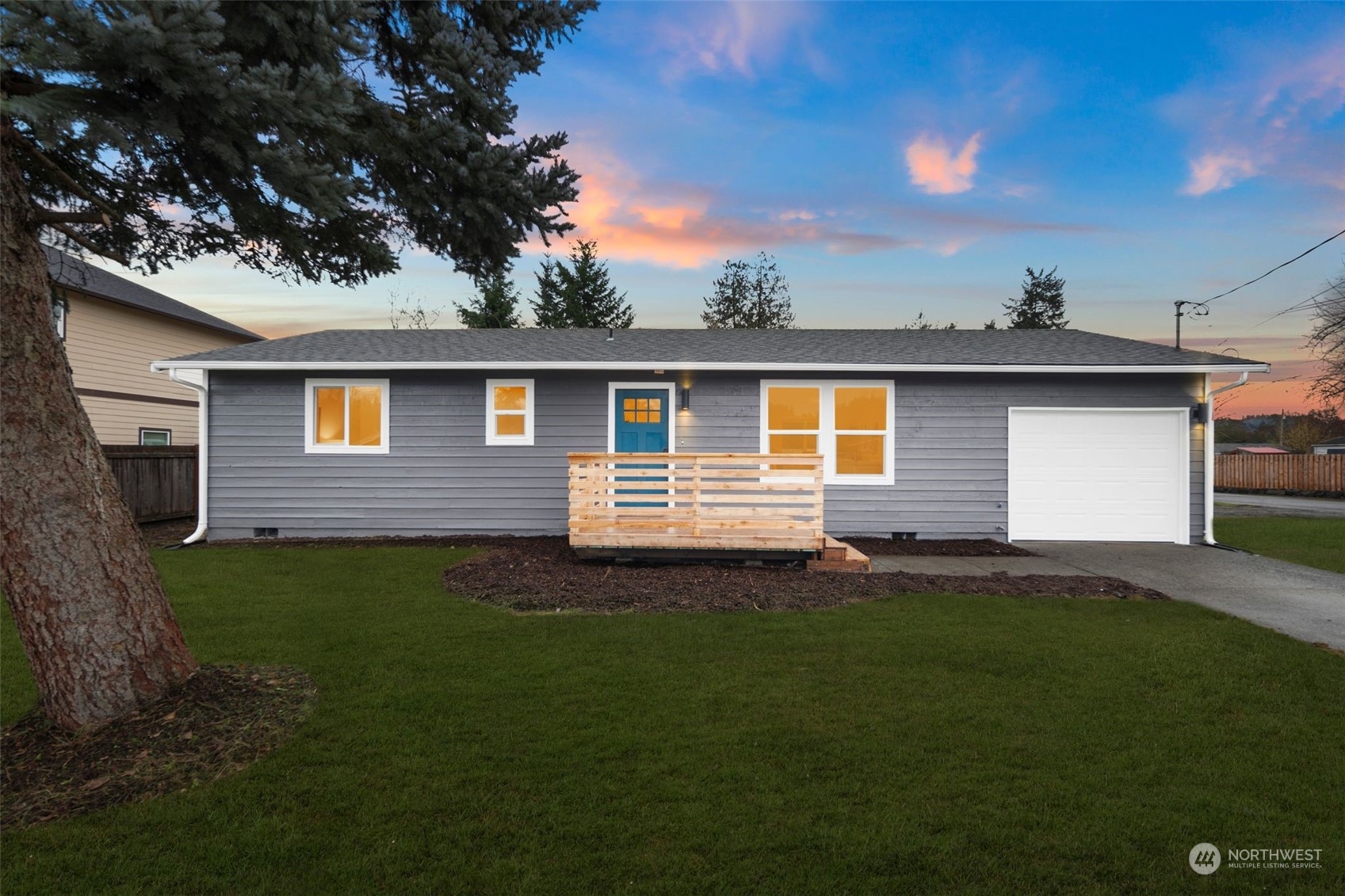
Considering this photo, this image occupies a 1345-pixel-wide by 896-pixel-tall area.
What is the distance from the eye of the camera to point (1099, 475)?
9.82m

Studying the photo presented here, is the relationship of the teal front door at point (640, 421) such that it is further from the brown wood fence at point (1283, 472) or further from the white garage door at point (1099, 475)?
the brown wood fence at point (1283, 472)

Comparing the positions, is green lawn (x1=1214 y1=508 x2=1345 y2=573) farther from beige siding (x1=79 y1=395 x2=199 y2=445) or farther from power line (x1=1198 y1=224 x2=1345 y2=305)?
beige siding (x1=79 y1=395 x2=199 y2=445)

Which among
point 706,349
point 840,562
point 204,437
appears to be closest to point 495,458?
point 706,349

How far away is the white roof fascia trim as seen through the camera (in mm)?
9383

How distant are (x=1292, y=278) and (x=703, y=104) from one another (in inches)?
790

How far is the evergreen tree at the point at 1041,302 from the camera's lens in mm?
40438

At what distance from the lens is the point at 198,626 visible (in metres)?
5.07

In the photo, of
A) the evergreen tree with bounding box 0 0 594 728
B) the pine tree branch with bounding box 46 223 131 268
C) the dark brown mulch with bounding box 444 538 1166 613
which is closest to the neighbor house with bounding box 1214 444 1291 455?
the dark brown mulch with bounding box 444 538 1166 613

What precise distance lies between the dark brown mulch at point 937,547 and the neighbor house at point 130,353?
657 inches

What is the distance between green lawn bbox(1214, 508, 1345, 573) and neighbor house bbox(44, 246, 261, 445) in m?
22.2

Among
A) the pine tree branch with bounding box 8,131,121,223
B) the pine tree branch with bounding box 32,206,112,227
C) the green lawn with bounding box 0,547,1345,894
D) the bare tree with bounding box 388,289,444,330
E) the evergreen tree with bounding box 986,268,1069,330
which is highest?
the evergreen tree with bounding box 986,268,1069,330

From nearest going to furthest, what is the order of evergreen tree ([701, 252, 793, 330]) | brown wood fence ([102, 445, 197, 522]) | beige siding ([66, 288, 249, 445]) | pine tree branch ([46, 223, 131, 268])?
pine tree branch ([46, 223, 131, 268]) → brown wood fence ([102, 445, 197, 522]) → beige siding ([66, 288, 249, 445]) → evergreen tree ([701, 252, 793, 330])

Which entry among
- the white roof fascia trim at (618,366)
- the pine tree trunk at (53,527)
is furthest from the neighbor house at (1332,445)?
the pine tree trunk at (53,527)

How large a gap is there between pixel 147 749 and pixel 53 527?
1.15 meters
